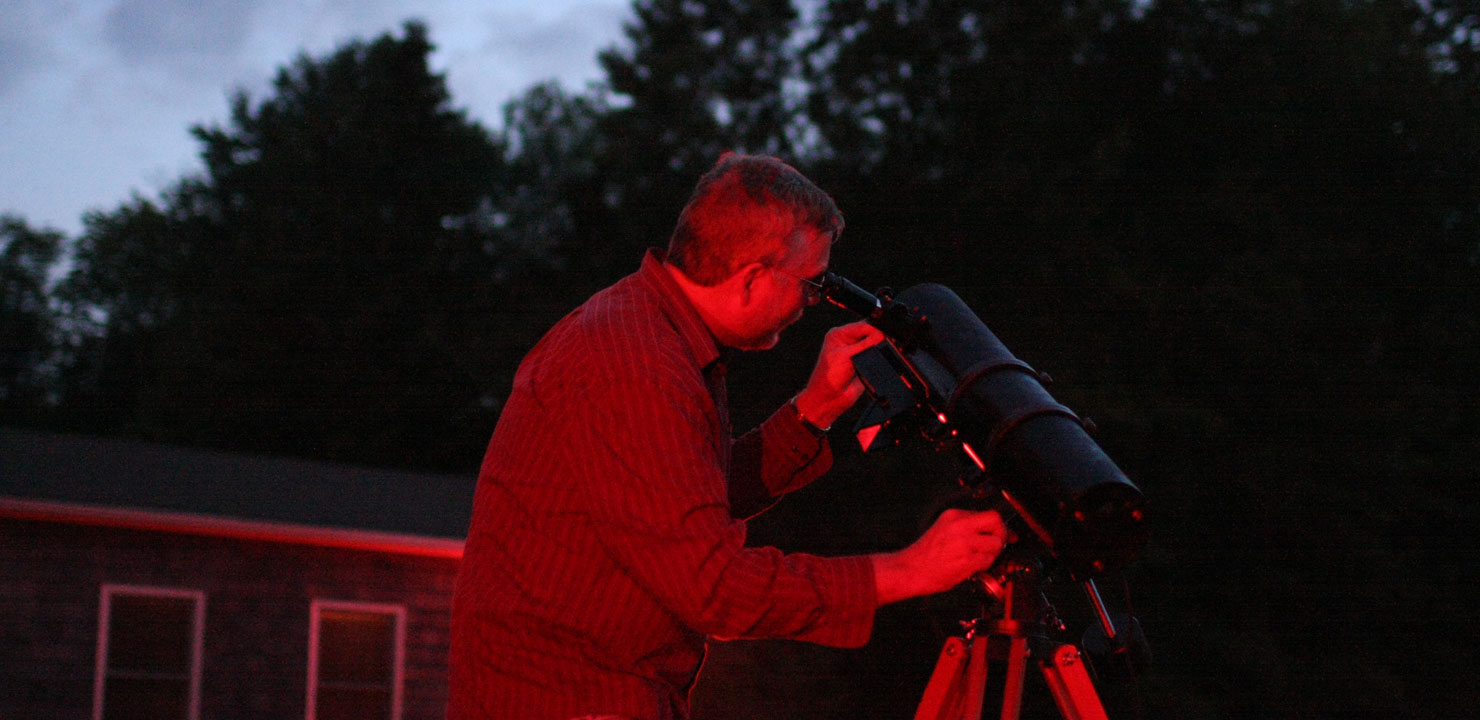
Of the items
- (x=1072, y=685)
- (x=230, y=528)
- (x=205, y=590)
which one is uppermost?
(x=230, y=528)

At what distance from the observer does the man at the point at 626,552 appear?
1992 mm

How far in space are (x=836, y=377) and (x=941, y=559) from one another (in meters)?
0.79

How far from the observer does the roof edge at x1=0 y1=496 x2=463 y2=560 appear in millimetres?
10992

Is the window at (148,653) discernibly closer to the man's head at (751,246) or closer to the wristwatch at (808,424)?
the wristwatch at (808,424)

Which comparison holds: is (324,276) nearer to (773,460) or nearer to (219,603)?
(219,603)

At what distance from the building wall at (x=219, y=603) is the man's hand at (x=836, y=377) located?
408 inches

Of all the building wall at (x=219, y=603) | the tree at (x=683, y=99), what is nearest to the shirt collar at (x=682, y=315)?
the building wall at (x=219, y=603)

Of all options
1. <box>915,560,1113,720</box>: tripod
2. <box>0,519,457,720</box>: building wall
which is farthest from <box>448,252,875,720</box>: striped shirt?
<box>0,519,457,720</box>: building wall

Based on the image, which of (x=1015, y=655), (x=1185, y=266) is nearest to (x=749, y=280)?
(x=1015, y=655)

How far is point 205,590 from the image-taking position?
11984 millimetres

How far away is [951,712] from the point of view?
102 inches

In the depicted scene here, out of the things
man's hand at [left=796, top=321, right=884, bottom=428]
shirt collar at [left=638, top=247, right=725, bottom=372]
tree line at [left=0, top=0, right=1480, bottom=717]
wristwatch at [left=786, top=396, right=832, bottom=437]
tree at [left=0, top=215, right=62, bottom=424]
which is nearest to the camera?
shirt collar at [left=638, top=247, right=725, bottom=372]

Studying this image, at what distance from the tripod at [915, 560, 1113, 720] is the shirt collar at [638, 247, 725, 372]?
0.66m

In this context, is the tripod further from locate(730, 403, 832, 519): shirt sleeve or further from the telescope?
locate(730, 403, 832, 519): shirt sleeve
